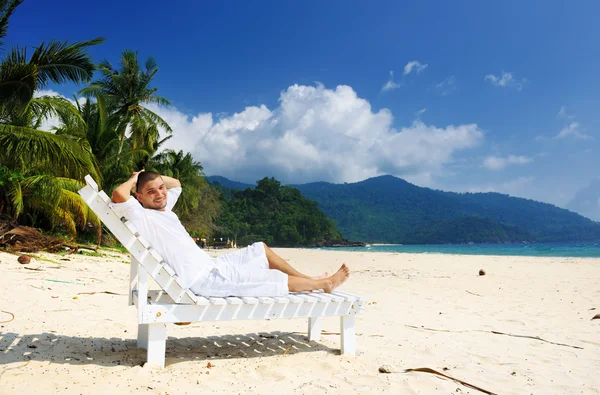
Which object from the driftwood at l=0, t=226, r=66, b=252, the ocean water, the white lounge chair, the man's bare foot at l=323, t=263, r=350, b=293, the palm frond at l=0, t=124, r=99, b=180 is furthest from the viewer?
the ocean water

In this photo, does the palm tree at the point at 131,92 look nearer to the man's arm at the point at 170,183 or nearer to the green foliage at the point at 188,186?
the green foliage at the point at 188,186

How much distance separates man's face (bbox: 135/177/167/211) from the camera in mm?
3439

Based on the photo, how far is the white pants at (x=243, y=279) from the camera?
324 cm

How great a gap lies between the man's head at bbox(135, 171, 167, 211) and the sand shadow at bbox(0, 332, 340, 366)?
116 centimetres

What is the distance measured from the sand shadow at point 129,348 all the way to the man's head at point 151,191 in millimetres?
1164

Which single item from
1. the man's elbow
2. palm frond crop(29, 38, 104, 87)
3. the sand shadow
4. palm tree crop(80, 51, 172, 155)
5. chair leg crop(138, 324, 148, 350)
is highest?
palm tree crop(80, 51, 172, 155)

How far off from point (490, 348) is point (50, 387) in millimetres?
3439

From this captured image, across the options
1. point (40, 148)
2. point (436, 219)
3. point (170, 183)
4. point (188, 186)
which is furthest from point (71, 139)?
point (436, 219)

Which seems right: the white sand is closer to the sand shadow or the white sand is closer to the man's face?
the sand shadow

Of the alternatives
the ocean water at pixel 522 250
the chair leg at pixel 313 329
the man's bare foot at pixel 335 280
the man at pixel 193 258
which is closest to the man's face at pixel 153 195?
the man at pixel 193 258

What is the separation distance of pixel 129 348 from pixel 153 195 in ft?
4.14

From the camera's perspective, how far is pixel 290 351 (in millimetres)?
3566

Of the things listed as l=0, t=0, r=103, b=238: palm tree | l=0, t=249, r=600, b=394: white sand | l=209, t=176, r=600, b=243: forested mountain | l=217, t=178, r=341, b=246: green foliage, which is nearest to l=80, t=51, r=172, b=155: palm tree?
l=0, t=0, r=103, b=238: palm tree

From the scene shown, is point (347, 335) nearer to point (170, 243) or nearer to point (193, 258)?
point (193, 258)
